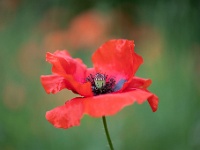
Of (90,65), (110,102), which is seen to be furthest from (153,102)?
(90,65)

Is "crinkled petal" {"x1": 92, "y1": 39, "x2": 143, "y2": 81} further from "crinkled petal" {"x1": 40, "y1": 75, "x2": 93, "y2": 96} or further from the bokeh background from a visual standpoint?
the bokeh background

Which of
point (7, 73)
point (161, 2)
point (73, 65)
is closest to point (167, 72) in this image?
point (161, 2)

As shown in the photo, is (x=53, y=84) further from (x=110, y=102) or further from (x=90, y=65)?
(x=90, y=65)

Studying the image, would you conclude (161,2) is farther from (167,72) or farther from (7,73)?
(7,73)

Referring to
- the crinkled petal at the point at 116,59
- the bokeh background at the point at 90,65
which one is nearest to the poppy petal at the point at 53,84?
the crinkled petal at the point at 116,59

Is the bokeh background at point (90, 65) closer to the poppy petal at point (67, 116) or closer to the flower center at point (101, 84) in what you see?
the flower center at point (101, 84)

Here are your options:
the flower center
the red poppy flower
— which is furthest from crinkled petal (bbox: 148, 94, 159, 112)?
the flower center
